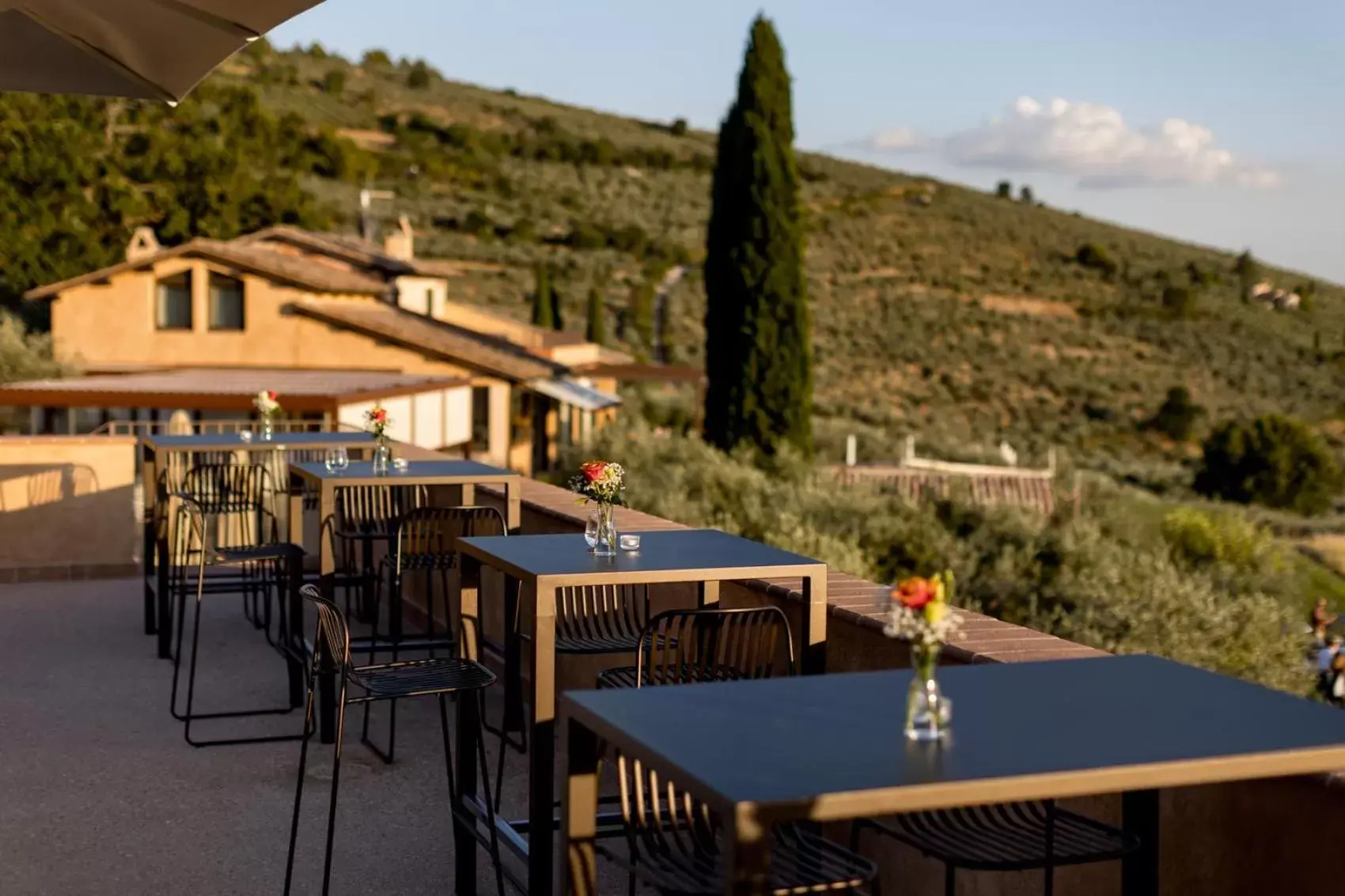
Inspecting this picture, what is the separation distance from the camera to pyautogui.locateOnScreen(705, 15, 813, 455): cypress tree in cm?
2161

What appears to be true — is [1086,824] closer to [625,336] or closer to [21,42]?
[21,42]

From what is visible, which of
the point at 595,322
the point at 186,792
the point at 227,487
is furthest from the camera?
the point at 595,322

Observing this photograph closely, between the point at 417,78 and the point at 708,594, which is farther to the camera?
the point at 417,78

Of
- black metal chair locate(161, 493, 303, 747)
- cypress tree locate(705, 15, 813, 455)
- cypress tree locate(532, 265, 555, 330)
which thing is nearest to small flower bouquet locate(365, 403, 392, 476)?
black metal chair locate(161, 493, 303, 747)

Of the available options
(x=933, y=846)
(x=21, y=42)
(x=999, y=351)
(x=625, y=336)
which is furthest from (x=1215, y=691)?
(x=999, y=351)

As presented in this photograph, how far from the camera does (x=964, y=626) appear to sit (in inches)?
175

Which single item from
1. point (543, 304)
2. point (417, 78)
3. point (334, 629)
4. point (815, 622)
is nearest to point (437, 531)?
point (334, 629)

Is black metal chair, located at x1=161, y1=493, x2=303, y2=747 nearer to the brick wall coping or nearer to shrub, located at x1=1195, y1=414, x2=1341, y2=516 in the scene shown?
the brick wall coping

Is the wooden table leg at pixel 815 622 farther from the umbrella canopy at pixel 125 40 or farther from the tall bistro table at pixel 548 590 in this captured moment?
the umbrella canopy at pixel 125 40

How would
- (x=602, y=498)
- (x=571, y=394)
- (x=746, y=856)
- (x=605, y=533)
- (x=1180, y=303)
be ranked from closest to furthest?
(x=746, y=856) → (x=605, y=533) → (x=602, y=498) → (x=571, y=394) → (x=1180, y=303)

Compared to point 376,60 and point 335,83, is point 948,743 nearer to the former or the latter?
point 335,83

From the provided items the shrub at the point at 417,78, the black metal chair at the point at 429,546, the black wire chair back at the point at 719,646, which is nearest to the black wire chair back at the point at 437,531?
the black metal chair at the point at 429,546

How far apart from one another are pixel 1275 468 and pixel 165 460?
32747 millimetres

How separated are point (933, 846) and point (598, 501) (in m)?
2.23
